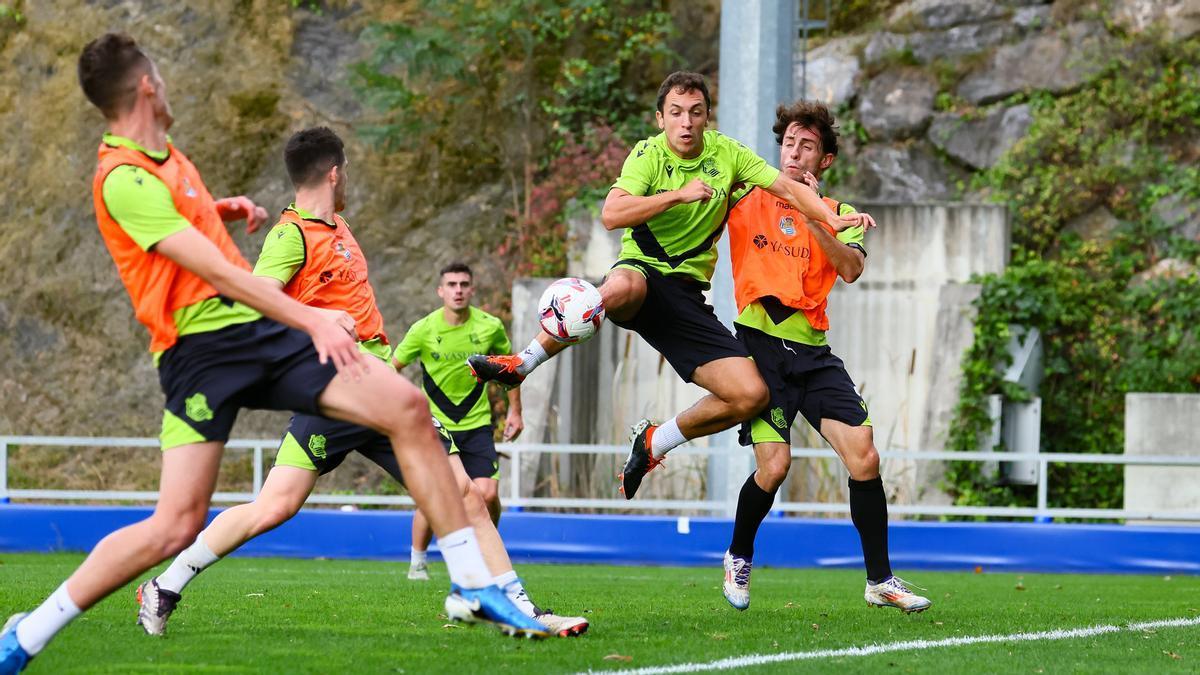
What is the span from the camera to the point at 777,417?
7566mm

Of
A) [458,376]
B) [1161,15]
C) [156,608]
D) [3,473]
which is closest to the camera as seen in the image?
[156,608]

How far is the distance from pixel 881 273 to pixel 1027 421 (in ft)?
7.47

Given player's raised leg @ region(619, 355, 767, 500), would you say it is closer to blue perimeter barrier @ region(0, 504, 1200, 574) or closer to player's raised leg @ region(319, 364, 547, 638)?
player's raised leg @ region(319, 364, 547, 638)

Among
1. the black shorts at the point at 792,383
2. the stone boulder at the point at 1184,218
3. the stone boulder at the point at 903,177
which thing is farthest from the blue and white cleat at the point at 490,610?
the stone boulder at the point at 903,177

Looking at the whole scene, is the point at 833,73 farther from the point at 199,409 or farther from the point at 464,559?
the point at 199,409

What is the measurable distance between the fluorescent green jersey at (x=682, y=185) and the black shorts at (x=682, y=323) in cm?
8

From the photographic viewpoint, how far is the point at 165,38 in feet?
75.8

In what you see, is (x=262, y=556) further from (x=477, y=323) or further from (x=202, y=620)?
(x=202, y=620)

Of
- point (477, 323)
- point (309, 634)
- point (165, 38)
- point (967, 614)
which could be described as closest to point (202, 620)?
point (309, 634)

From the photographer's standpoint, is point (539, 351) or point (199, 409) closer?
point (199, 409)

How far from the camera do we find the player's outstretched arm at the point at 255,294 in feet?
15.0

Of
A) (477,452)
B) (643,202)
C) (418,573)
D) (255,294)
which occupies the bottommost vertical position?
(418,573)

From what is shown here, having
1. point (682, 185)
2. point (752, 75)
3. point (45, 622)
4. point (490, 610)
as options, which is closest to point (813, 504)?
point (752, 75)

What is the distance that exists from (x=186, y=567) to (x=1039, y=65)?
16173 mm
